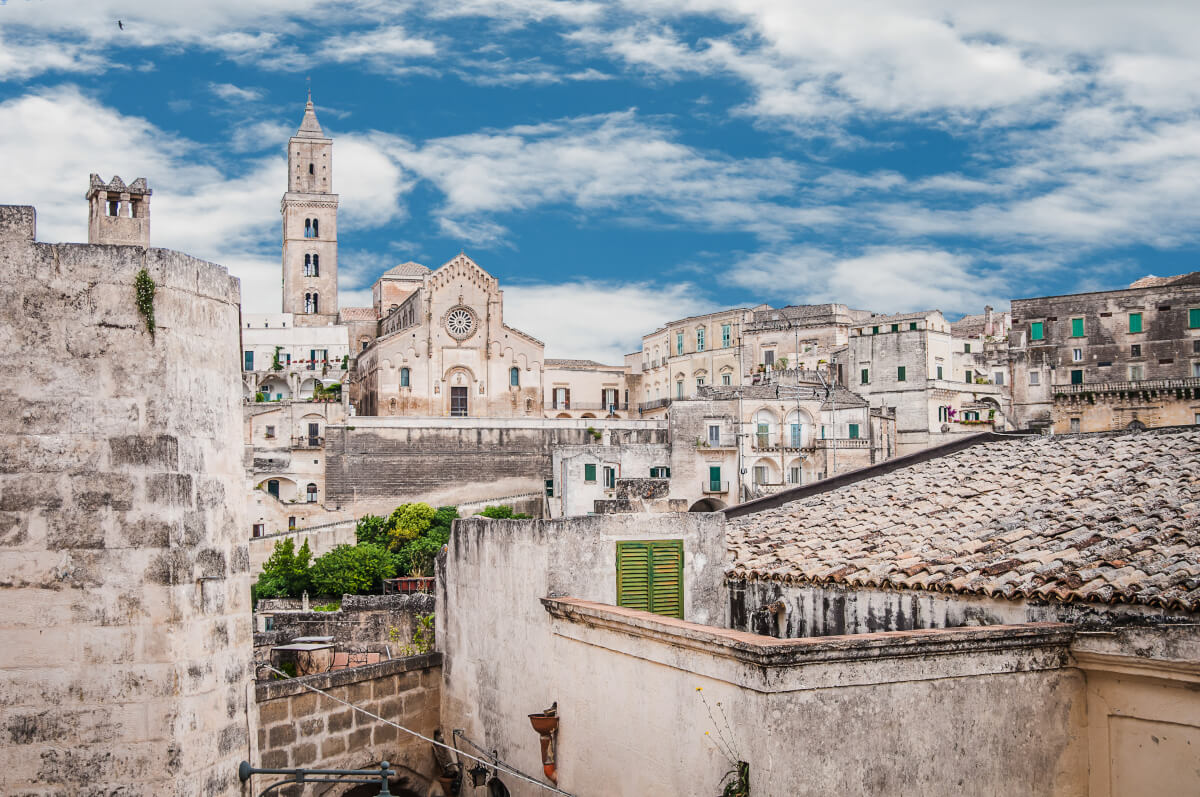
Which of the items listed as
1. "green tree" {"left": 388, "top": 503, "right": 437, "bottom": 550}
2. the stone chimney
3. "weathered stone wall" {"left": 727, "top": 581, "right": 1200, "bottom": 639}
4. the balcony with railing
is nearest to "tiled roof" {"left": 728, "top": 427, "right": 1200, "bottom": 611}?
"weathered stone wall" {"left": 727, "top": 581, "right": 1200, "bottom": 639}

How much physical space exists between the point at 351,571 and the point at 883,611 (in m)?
36.9

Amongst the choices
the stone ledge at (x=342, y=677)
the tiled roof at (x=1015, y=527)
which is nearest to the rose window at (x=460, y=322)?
the tiled roof at (x=1015, y=527)

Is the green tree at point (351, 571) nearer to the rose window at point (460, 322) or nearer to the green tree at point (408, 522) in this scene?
the green tree at point (408, 522)

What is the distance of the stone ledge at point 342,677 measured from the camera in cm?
1035

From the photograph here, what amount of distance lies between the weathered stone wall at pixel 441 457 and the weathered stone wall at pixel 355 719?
45063 millimetres

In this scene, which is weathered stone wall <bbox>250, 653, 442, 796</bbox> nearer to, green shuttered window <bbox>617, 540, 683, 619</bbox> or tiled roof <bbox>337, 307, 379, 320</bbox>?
green shuttered window <bbox>617, 540, 683, 619</bbox>

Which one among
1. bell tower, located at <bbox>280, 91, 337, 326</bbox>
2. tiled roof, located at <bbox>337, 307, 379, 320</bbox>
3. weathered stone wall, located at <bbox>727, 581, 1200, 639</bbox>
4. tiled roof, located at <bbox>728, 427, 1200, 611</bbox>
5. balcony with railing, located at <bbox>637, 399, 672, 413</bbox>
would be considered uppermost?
bell tower, located at <bbox>280, 91, 337, 326</bbox>

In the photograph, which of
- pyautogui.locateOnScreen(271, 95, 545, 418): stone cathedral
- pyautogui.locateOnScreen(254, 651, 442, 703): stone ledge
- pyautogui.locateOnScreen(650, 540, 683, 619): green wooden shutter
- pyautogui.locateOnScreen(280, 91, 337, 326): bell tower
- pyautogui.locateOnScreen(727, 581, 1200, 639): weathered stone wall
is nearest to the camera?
pyautogui.locateOnScreen(727, 581, 1200, 639): weathered stone wall

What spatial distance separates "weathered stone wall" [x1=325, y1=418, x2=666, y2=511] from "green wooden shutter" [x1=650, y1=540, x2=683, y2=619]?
46.3 m

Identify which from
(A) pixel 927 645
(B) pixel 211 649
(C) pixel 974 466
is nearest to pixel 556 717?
(A) pixel 927 645

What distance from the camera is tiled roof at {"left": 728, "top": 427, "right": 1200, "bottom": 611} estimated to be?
388 inches

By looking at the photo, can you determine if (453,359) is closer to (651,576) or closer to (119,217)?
(651,576)

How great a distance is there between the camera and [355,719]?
11312 millimetres

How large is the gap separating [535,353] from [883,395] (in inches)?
820
